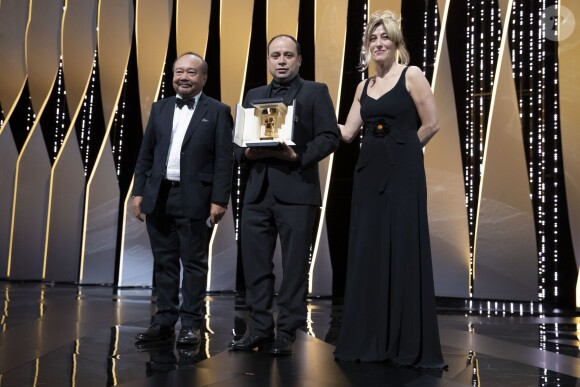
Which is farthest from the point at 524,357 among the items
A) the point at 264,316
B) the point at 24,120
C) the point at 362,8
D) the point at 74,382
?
the point at 24,120

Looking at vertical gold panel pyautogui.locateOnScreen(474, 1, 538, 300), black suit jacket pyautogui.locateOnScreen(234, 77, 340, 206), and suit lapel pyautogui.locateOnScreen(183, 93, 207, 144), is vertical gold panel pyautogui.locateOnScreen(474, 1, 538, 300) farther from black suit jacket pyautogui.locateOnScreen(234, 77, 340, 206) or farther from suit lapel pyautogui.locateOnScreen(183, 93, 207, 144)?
suit lapel pyautogui.locateOnScreen(183, 93, 207, 144)

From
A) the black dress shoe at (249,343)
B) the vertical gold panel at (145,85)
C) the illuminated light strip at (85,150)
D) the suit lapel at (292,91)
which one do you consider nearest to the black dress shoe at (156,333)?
the black dress shoe at (249,343)

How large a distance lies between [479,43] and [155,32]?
3188 millimetres

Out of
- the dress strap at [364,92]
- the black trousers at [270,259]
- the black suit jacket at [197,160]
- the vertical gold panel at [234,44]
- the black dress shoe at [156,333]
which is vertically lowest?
the black dress shoe at [156,333]

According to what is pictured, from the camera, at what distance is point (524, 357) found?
2521 millimetres

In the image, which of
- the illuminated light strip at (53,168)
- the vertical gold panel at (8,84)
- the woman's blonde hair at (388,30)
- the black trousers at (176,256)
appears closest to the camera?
the woman's blonde hair at (388,30)

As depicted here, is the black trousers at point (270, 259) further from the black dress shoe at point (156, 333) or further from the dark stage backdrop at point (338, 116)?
the dark stage backdrop at point (338, 116)

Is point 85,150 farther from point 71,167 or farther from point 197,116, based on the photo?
point 197,116

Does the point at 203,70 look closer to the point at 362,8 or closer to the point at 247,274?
the point at 247,274

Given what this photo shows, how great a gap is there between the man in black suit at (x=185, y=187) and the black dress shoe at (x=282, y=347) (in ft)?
1.37

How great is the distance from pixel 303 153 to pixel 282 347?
79 centimetres

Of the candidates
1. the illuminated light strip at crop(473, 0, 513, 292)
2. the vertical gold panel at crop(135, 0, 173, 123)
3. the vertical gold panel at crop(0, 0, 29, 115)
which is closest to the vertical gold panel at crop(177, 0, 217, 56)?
the vertical gold panel at crop(135, 0, 173, 123)

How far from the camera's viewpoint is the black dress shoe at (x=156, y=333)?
268 centimetres

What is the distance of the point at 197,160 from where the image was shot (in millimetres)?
2689
